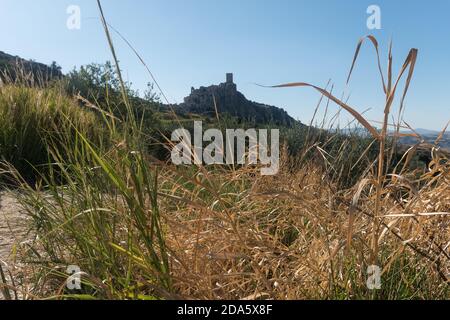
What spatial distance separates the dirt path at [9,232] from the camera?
1.71m

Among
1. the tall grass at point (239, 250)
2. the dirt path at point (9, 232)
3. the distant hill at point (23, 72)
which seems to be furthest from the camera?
the distant hill at point (23, 72)

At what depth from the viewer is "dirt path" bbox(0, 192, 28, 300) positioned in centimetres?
171

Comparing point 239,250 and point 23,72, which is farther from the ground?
point 23,72

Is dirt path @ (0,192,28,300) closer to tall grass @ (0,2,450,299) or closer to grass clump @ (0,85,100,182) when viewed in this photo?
tall grass @ (0,2,450,299)

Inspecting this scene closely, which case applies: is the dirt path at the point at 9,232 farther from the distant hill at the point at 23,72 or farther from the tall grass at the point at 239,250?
the distant hill at the point at 23,72

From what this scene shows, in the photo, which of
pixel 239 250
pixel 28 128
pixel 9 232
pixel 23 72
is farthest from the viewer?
pixel 23 72

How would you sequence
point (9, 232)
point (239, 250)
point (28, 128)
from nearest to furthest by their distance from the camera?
point (239, 250), point (9, 232), point (28, 128)

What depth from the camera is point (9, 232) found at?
2113 millimetres

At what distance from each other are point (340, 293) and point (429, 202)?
0.51 meters
